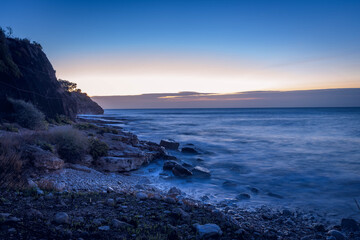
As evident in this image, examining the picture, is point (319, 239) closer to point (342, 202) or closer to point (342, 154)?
point (342, 202)

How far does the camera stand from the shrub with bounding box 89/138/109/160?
1150cm

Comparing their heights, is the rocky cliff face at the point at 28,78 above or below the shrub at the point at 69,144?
above

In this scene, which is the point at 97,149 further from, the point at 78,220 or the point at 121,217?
the point at 78,220

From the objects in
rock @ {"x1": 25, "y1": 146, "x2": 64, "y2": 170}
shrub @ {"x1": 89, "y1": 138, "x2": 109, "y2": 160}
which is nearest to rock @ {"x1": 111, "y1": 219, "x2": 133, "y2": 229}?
rock @ {"x1": 25, "y1": 146, "x2": 64, "y2": 170}

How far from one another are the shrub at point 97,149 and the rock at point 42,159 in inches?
103

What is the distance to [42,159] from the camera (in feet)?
27.4

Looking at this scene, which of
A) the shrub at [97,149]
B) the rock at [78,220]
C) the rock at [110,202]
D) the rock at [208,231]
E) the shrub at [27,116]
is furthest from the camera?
the shrub at [27,116]

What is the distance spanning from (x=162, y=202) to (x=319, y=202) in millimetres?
6277

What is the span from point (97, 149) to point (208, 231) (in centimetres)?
869

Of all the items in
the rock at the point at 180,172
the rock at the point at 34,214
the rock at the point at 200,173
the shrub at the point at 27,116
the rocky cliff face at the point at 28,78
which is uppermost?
the rocky cliff face at the point at 28,78

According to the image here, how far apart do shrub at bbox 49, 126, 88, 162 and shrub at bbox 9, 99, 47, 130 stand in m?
5.30

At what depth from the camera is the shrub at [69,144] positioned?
10.3 m

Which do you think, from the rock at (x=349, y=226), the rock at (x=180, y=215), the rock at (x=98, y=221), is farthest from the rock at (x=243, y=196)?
the rock at (x=98, y=221)

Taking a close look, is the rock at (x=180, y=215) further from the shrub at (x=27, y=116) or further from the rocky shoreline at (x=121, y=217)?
the shrub at (x=27, y=116)
